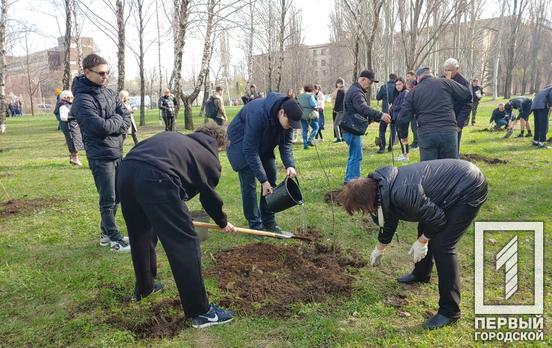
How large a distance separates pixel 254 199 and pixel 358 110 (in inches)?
98.1

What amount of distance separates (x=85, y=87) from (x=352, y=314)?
3320 millimetres

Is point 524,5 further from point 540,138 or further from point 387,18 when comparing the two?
point 540,138

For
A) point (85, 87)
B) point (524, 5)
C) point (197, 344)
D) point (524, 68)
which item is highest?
point (524, 5)

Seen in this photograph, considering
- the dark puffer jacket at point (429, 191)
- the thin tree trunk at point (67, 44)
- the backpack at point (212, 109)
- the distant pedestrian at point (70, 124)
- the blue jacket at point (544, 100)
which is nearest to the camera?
the dark puffer jacket at point (429, 191)

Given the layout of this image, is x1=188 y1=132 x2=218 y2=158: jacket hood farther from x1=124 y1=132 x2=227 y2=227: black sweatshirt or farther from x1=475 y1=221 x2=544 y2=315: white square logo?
x1=475 y1=221 x2=544 y2=315: white square logo

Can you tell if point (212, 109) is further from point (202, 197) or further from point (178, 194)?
point (178, 194)

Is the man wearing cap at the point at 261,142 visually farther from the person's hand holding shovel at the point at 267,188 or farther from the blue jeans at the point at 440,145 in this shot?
the blue jeans at the point at 440,145

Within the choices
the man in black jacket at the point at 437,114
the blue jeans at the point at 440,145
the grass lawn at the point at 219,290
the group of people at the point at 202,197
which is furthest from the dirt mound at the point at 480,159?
the group of people at the point at 202,197

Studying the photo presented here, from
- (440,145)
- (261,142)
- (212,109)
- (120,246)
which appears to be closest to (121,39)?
(212,109)

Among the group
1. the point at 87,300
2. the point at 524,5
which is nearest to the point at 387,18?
the point at 524,5

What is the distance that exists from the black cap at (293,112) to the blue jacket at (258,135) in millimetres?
133

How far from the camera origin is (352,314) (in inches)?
123

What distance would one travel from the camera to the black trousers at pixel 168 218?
2.63 meters

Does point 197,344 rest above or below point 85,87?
below
